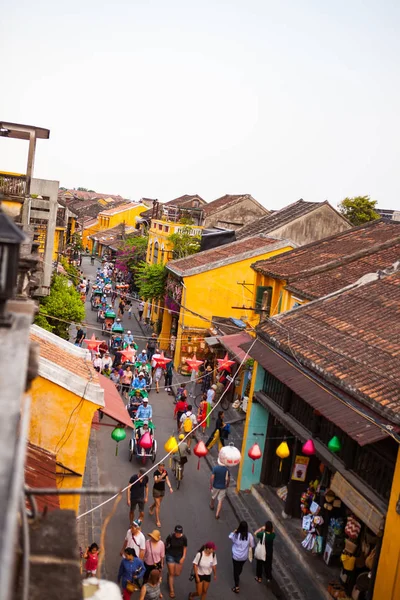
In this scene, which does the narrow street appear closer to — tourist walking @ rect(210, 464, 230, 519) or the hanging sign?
tourist walking @ rect(210, 464, 230, 519)

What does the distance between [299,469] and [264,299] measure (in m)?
10.0

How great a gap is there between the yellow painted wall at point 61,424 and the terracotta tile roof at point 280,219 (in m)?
22.2

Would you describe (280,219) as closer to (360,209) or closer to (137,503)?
(360,209)

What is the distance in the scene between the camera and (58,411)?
37.8 feet

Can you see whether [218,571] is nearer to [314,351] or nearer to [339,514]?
[339,514]

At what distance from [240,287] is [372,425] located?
1971cm

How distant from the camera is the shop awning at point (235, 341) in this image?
21.9 meters

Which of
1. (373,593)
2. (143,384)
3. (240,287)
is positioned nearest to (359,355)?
(373,593)

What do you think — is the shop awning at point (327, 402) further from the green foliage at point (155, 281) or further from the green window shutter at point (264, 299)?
the green foliage at point (155, 281)

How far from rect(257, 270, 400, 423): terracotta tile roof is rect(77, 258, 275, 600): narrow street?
Answer: 4.28m

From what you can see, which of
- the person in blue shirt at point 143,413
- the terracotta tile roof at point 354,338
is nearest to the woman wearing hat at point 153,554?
the terracotta tile roof at point 354,338

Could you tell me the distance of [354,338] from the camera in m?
13.3

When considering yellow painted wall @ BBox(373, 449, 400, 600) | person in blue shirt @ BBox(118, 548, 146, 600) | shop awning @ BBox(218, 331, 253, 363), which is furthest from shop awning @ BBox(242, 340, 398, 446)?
shop awning @ BBox(218, 331, 253, 363)

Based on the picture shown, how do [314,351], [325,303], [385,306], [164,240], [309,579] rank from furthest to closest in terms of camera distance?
[164,240], [325,303], [385,306], [314,351], [309,579]
